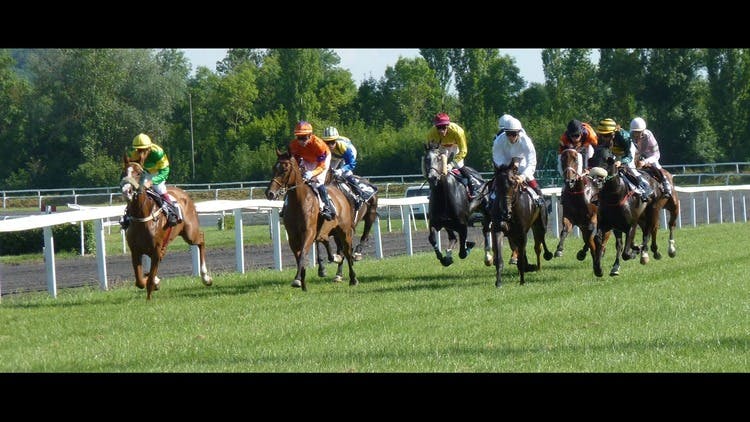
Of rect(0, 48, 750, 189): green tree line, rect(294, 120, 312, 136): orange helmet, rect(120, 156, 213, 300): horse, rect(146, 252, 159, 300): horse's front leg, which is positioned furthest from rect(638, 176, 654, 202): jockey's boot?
rect(0, 48, 750, 189): green tree line

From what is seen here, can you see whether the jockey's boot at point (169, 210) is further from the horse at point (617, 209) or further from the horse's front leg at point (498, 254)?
the horse at point (617, 209)

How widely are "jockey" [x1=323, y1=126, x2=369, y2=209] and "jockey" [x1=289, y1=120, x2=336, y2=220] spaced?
1630 millimetres

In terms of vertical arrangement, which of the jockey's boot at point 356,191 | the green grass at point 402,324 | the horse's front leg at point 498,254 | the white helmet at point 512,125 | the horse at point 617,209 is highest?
the white helmet at point 512,125

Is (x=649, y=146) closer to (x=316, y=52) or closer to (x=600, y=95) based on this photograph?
(x=316, y=52)

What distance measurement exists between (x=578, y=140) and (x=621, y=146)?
2.03 ft

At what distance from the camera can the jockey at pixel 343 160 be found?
1767cm

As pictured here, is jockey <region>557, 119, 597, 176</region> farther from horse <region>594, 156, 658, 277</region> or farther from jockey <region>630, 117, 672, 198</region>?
jockey <region>630, 117, 672, 198</region>

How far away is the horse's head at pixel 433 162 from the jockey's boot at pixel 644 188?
293cm

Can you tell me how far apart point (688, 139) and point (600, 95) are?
949cm

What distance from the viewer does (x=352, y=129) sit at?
210 ft

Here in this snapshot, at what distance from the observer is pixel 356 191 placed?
17.7 metres

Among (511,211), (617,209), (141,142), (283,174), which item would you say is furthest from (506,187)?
(141,142)

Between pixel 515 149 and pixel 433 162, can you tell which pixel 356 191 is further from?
pixel 515 149

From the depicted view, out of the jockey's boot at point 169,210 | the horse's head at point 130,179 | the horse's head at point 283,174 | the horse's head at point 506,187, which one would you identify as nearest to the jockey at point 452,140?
the horse's head at point 506,187
